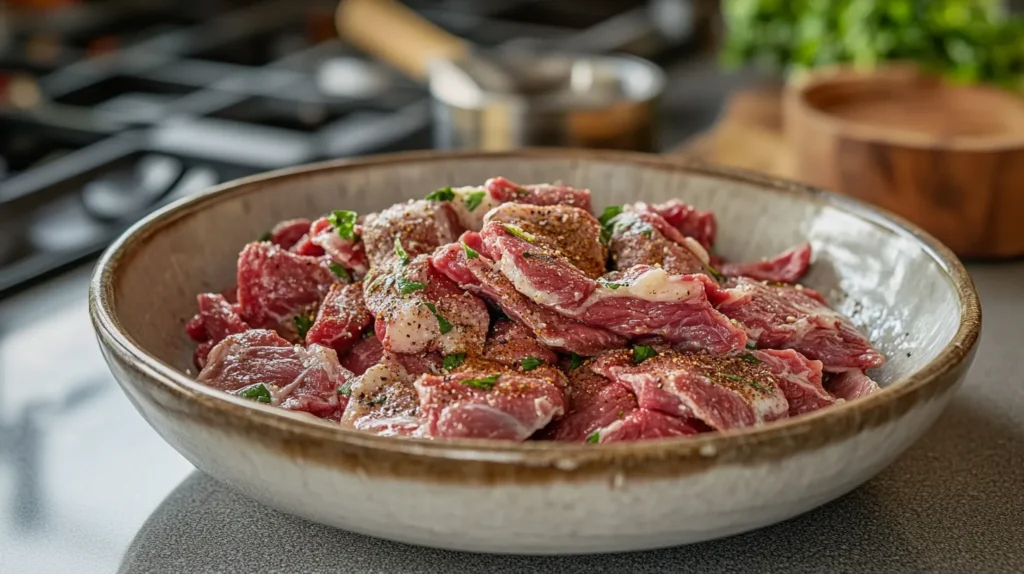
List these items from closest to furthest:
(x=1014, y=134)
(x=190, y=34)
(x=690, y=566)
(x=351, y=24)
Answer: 1. (x=690, y=566)
2. (x=1014, y=134)
3. (x=351, y=24)
4. (x=190, y=34)

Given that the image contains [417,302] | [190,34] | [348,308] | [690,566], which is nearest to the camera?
[690,566]

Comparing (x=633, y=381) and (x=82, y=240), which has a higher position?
(x=633, y=381)

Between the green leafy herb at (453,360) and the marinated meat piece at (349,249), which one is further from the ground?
the marinated meat piece at (349,249)

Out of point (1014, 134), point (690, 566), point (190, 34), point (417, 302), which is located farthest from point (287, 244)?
point (190, 34)

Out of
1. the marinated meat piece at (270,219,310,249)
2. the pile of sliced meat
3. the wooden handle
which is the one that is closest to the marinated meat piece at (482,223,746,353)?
the pile of sliced meat

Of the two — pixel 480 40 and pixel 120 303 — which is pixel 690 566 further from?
pixel 480 40

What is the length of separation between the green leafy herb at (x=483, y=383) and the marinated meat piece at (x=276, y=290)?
0.45 metres

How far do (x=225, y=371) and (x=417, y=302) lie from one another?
310mm

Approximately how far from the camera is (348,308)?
63.6 inches

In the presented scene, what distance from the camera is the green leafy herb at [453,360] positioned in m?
1.45

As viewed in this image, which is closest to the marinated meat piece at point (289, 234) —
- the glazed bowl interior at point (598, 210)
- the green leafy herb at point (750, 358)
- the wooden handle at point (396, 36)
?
the glazed bowl interior at point (598, 210)

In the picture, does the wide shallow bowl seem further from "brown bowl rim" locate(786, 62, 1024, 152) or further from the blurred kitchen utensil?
the blurred kitchen utensil

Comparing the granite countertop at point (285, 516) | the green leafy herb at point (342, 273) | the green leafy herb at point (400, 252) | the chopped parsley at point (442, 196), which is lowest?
the granite countertop at point (285, 516)

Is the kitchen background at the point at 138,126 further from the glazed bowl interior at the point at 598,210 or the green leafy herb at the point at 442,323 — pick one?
the green leafy herb at the point at 442,323
